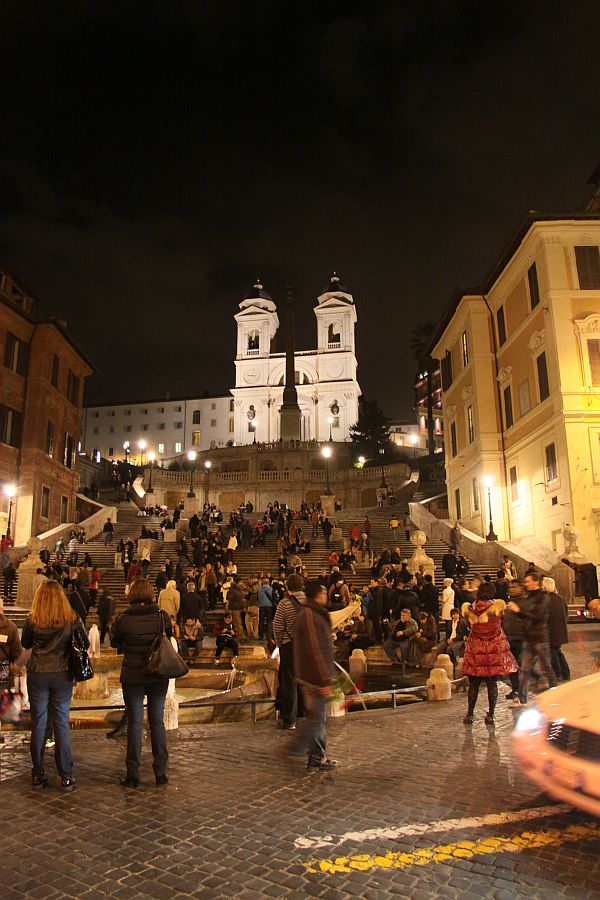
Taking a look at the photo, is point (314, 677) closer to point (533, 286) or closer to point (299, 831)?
point (299, 831)

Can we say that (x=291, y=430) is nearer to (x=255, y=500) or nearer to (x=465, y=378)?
(x=255, y=500)

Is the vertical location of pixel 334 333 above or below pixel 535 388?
above

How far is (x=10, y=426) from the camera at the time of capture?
112 feet

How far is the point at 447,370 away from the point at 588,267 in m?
13.0

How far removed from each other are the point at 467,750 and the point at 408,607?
763 cm

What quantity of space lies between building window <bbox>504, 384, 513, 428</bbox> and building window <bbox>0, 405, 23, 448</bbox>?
24.8 meters

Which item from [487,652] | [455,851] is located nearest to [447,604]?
[487,652]

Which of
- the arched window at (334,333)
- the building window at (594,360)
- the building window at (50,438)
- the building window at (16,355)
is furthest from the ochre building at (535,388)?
the arched window at (334,333)

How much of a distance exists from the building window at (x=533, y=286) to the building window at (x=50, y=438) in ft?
84.2

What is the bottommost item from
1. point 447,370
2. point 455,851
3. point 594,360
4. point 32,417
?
point 455,851

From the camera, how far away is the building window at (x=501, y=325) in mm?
30786

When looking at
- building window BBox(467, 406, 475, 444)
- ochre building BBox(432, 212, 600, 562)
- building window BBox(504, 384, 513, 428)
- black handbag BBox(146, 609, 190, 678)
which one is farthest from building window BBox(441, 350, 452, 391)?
black handbag BBox(146, 609, 190, 678)

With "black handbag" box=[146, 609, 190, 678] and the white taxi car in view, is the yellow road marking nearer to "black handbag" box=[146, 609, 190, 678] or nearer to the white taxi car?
the white taxi car

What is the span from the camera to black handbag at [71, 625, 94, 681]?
603 cm
